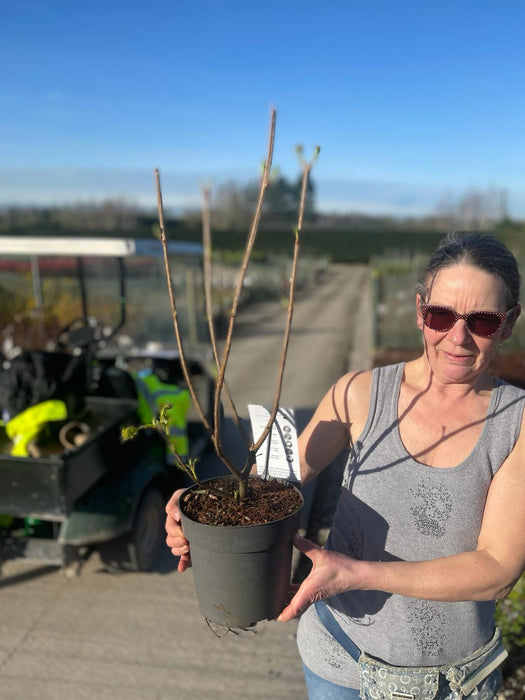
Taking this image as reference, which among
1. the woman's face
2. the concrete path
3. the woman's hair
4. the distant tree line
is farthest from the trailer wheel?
the distant tree line

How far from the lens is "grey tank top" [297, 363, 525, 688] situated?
131 centimetres

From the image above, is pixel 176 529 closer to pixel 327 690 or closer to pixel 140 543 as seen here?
pixel 327 690

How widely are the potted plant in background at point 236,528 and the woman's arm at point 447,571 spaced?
9 cm

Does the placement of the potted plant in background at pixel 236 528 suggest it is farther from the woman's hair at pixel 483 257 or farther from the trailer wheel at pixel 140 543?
the trailer wheel at pixel 140 543

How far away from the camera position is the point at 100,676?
108 inches

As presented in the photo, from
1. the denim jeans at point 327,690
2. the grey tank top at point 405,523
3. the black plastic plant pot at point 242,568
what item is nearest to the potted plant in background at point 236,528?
the black plastic plant pot at point 242,568

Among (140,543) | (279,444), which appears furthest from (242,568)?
(140,543)

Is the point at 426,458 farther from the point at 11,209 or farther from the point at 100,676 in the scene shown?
the point at 11,209

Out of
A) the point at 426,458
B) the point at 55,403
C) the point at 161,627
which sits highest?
the point at 426,458

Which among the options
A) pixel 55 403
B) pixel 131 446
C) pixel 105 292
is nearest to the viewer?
pixel 55 403

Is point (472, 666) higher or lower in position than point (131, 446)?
higher

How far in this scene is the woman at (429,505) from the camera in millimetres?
1215

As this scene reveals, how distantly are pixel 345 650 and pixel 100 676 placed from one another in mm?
1779

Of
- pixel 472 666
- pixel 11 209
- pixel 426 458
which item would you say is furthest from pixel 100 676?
pixel 11 209
